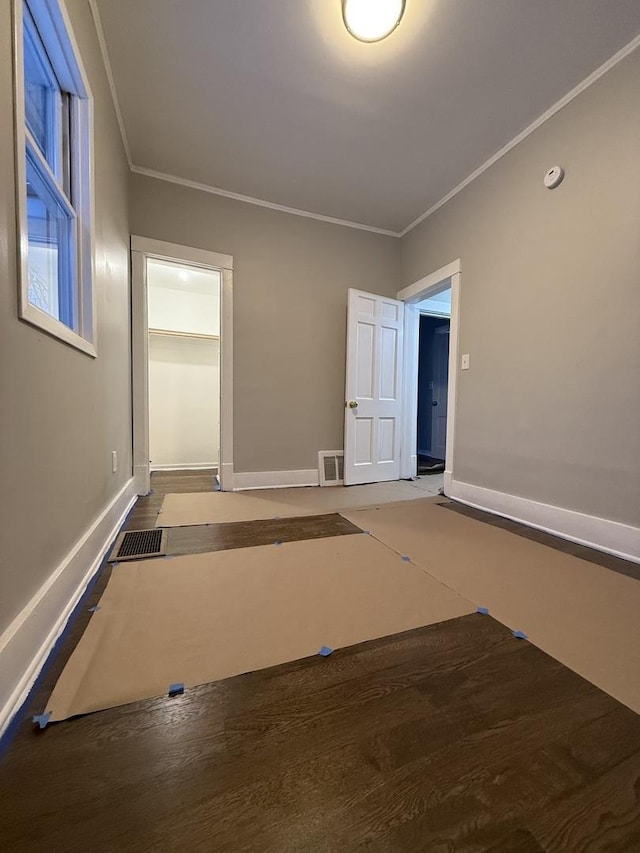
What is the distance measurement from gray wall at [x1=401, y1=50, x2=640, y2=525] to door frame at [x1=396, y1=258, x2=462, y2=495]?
10 centimetres

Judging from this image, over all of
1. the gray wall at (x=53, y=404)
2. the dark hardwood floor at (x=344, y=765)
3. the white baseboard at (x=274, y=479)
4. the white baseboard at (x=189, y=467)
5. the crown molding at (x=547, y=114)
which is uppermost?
the crown molding at (x=547, y=114)

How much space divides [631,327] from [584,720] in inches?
72.7

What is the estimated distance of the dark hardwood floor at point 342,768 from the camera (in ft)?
1.94

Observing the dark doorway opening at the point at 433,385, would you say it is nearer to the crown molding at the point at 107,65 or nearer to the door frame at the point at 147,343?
the door frame at the point at 147,343

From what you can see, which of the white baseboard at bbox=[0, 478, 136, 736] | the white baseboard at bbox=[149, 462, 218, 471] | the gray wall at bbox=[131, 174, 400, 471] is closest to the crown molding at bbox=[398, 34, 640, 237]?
the gray wall at bbox=[131, 174, 400, 471]

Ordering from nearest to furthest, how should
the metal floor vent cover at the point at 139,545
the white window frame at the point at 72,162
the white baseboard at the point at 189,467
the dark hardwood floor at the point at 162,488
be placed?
the white window frame at the point at 72,162 < the metal floor vent cover at the point at 139,545 < the dark hardwood floor at the point at 162,488 < the white baseboard at the point at 189,467

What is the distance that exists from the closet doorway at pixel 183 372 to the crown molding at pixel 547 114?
2.72 meters

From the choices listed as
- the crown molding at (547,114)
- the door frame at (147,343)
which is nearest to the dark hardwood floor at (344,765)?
the door frame at (147,343)

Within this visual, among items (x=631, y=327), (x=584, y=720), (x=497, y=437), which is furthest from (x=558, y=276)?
(x=584, y=720)

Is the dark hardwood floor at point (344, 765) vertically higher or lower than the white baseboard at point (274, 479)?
Result: lower

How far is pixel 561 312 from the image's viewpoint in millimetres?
2082

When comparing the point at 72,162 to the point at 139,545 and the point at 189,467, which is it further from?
the point at 189,467

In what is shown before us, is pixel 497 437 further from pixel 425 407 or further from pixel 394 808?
pixel 425 407

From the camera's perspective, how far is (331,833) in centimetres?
59
